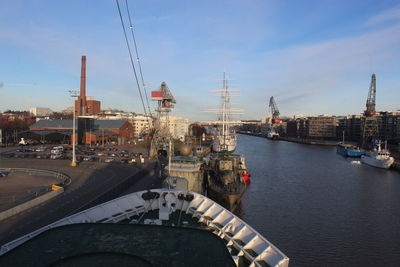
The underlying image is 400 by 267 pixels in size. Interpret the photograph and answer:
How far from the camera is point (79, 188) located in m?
18.6

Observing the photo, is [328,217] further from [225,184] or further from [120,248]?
[120,248]

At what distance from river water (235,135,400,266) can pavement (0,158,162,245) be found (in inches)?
323

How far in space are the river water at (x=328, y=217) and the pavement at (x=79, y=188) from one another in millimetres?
8216

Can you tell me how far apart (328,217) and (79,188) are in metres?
16.1

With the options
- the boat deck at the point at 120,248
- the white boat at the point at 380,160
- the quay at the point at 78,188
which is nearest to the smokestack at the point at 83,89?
the quay at the point at 78,188

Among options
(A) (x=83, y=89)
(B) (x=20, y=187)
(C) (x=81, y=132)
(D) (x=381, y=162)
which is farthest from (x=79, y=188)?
(A) (x=83, y=89)

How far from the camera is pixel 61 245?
4879 mm

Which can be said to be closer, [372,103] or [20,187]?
[20,187]

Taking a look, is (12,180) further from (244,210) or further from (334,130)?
(334,130)

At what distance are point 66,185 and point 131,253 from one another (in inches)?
676

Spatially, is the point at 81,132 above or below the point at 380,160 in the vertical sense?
above

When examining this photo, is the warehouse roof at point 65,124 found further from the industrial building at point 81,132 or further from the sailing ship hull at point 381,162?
the sailing ship hull at point 381,162

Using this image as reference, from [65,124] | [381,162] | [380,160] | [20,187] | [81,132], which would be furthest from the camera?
[65,124]

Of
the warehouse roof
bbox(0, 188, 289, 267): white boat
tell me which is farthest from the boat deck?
the warehouse roof
